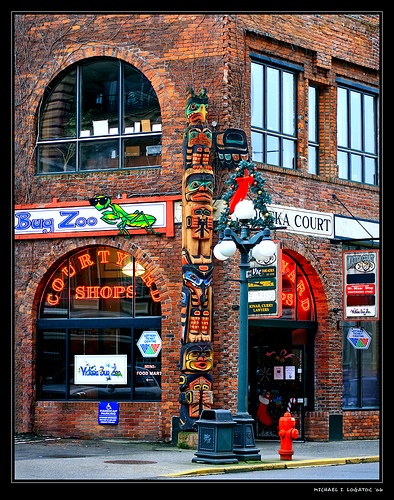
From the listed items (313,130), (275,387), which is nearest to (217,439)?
(275,387)

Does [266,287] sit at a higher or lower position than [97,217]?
lower

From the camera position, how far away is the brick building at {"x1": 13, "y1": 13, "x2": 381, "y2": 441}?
78.6 feet

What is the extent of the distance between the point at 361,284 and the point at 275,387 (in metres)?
3.17

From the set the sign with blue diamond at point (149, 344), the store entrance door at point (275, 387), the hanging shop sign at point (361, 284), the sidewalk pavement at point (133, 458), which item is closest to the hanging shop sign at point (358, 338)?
the hanging shop sign at point (361, 284)

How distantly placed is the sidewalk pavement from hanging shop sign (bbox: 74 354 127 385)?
1.37m

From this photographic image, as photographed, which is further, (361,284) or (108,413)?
(361,284)

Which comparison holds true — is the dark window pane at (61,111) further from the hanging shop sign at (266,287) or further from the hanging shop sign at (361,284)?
the hanging shop sign at (361,284)

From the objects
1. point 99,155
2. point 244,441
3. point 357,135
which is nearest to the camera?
point 244,441

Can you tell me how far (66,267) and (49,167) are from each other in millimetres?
2426

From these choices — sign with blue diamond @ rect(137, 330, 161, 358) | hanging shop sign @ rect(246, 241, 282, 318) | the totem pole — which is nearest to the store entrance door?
sign with blue diamond @ rect(137, 330, 161, 358)

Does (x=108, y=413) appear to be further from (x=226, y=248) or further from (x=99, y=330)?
(x=226, y=248)

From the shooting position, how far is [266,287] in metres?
22.8

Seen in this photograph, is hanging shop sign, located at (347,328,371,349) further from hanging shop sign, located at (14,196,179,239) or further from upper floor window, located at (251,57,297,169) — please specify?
hanging shop sign, located at (14,196,179,239)

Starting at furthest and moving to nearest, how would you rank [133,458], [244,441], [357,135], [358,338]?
[357,135] → [358,338] → [133,458] → [244,441]
